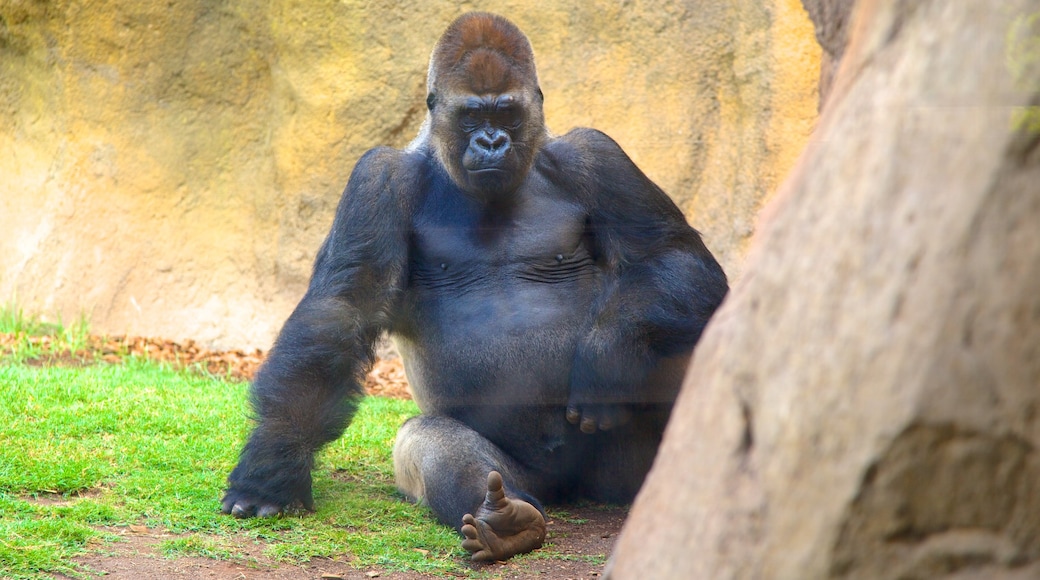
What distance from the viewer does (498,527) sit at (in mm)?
3410

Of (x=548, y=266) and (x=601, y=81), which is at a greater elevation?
(x=601, y=81)

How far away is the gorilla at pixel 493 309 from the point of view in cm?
385

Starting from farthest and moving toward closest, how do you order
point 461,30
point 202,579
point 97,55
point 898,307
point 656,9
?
point 97,55 → point 656,9 → point 461,30 → point 202,579 → point 898,307

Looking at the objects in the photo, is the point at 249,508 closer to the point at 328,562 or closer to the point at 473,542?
the point at 328,562

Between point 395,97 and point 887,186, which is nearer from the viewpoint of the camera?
point 887,186

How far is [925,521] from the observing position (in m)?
1.58

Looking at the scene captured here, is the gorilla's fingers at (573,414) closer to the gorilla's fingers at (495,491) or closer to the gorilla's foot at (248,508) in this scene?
the gorilla's fingers at (495,491)

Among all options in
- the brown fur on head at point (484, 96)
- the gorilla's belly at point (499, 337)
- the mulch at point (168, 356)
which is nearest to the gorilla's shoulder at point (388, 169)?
the brown fur on head at point (484, 96)

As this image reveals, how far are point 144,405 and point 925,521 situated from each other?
443cm

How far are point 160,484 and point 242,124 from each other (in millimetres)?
4760

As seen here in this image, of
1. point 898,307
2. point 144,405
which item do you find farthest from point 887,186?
point 144,405

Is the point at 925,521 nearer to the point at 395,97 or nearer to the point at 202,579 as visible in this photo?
Result: the point at 202,579

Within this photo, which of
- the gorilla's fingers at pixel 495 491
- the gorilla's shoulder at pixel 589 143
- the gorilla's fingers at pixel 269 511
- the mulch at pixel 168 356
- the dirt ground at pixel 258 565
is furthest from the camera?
the mulch at pixel 168 356

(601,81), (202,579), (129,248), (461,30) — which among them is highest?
(601,81)
